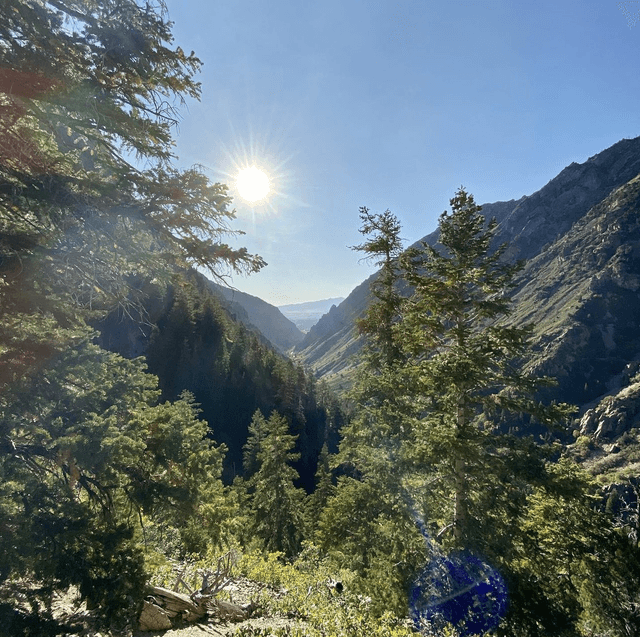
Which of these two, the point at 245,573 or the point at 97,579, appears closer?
the point at 97,579

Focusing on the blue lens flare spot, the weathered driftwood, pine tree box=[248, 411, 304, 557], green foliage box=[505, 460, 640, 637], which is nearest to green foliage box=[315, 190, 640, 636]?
green foliage box=[505, 460, 640, 637]

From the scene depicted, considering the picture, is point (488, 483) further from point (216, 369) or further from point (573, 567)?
point (216, 369)

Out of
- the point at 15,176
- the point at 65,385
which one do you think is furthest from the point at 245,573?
the point at 15,176

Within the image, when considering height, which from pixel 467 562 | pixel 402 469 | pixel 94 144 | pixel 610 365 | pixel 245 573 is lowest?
pixel 610 365

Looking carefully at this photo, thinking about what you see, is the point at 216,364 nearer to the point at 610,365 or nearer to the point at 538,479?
the point at 538,479

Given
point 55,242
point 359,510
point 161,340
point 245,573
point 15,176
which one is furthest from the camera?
point 161,340

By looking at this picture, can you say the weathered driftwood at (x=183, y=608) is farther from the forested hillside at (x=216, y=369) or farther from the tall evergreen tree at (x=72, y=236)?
the forested hillside at (x=216, y=369)

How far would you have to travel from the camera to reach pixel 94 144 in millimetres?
6898

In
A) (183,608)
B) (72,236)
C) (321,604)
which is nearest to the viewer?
(72,236)

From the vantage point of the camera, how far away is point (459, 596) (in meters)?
7.33

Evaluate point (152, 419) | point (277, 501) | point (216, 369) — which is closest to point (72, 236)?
point (152, 419)

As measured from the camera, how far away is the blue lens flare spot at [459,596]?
6.93 meters

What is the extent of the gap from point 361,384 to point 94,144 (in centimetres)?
1151

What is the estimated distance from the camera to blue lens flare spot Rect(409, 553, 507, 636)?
6934 mm
